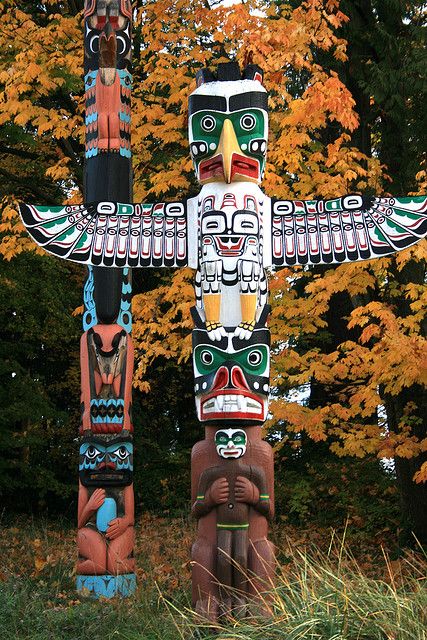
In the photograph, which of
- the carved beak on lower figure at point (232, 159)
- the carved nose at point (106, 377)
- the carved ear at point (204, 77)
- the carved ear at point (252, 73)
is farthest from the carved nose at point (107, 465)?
the carved ear at point (252, 73)

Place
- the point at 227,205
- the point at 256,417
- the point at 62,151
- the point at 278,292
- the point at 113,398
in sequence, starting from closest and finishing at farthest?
the point at 256,417 < the point at 227,205 < the point at 113,398 < the point at 278,292 < the point at 62,151

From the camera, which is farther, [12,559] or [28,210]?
[12,559]

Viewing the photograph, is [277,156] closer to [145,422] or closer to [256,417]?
[256,417]

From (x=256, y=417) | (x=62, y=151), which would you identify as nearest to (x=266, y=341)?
(x=256, y=417)

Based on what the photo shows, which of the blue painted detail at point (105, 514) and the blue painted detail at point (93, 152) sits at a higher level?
the blue painted detail at point (93, 152)

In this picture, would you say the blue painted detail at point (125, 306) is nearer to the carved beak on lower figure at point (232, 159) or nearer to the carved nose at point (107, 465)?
the carved nose at point (107, 465)

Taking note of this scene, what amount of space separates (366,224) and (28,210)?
273 centimetres

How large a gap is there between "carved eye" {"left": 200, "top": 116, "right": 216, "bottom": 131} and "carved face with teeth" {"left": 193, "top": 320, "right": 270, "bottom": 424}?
1622mm

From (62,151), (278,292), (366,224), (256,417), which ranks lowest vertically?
(256,417)

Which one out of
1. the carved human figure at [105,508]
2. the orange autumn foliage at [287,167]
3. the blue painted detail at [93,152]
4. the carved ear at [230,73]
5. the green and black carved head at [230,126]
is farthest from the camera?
the orange autumn foliage at [287,167]

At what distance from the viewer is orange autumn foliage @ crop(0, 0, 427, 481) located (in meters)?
9.60

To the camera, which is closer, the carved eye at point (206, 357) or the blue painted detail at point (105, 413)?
the carved eye at point (206, 357)

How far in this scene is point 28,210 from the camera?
7344 millimetres

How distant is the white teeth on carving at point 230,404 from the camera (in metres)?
6.48
